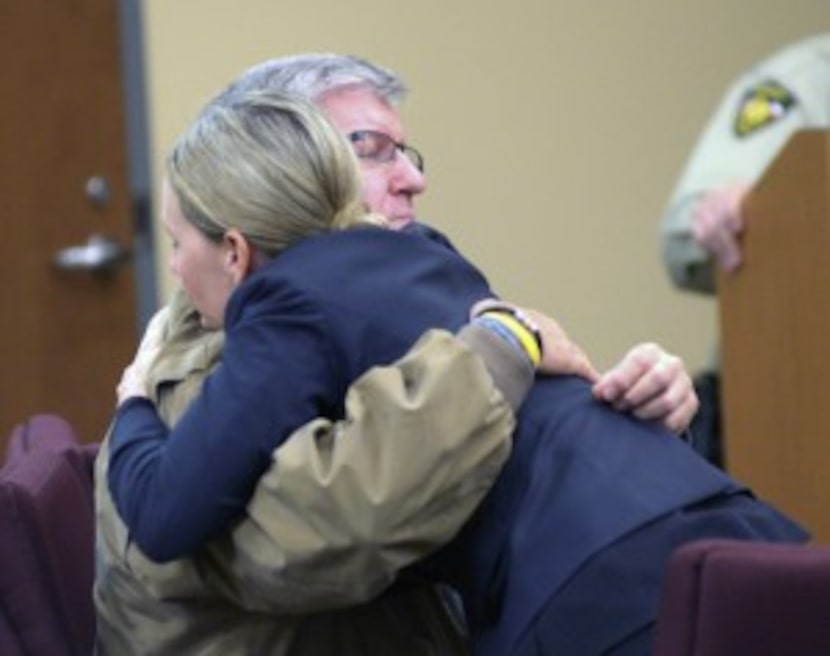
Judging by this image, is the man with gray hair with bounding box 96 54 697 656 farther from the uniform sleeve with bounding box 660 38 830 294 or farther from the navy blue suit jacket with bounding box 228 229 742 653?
the uniform sleeve with bounding box 660 38 830 294

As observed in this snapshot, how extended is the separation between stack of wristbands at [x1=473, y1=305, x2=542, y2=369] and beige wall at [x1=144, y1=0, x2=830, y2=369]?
285 centimetres

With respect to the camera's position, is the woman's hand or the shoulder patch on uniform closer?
the woman's hand

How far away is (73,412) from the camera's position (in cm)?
460

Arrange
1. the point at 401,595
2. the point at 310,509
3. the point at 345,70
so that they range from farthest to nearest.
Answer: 1. the point at 345,70
2. the point at 401,595
3. the point at 310,509

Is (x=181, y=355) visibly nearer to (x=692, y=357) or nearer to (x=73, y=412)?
(x=73, y=412)

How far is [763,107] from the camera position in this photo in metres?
3.74

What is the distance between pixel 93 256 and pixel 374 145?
99.4 inches

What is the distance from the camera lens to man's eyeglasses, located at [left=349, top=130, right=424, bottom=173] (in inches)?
86.2

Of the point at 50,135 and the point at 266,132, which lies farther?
the point at 50,135

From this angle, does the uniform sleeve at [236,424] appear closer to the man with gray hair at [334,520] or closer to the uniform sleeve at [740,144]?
the man with gray hair at [334,520]

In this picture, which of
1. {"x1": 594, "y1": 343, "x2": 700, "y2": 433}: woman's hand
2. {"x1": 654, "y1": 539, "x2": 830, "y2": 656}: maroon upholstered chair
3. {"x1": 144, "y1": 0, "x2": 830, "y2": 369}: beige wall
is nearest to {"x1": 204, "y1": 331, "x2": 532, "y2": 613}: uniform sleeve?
{"x1": 594, "y1": 343, "x2": 700, "y2": 433}: woman's hand

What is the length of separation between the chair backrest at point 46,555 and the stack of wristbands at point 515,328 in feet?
1.86

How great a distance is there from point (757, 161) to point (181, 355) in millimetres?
1929

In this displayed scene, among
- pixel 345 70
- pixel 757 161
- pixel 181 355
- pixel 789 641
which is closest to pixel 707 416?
pixel 757 161
